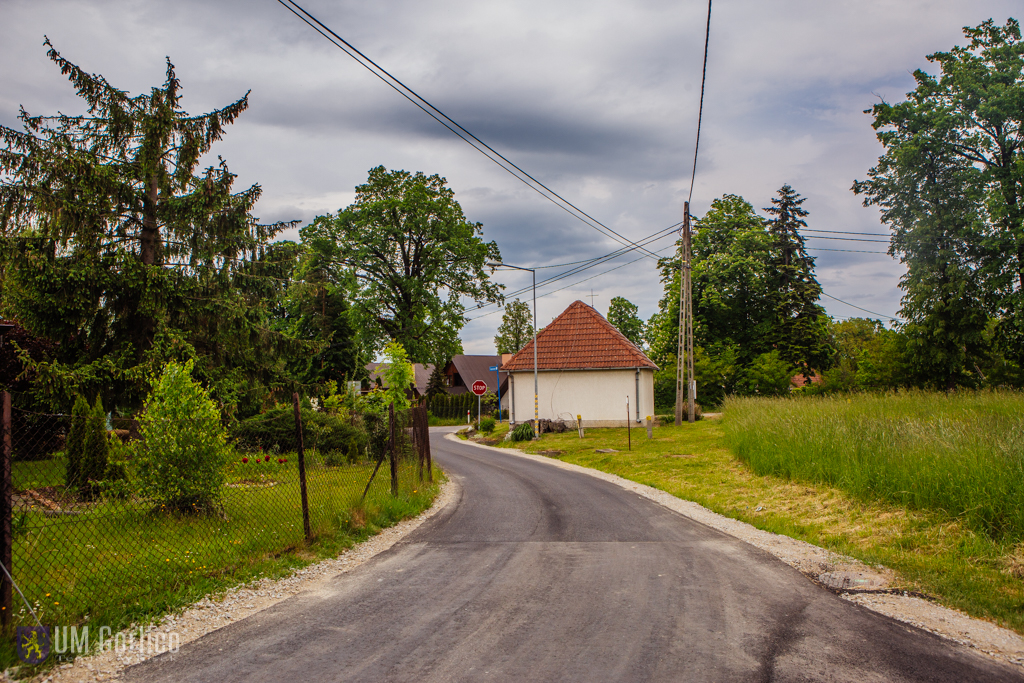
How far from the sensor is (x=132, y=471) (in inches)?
310

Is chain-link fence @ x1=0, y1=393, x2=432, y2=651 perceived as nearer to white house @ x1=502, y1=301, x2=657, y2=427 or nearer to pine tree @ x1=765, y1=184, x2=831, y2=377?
white house @ x1=502, y1=301, x2=657, y2=427

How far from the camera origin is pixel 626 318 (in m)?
77.7

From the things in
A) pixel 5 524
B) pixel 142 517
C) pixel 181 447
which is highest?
pixel 181 447

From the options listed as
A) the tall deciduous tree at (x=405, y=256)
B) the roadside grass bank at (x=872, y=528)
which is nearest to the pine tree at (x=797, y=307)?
the tall deciduous tree at (x=405, y=256)

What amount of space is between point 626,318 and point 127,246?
65.2 m

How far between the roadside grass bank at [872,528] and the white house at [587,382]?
12440 millimetres

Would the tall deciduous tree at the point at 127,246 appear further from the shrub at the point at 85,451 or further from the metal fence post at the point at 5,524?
the metal fence post at the point at 5,524

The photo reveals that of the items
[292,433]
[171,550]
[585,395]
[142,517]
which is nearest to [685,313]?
[585,395]

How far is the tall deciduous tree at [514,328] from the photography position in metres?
83.3

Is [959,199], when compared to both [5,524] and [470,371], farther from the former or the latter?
[470,371]

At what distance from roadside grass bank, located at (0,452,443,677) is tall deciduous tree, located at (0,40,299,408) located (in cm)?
851

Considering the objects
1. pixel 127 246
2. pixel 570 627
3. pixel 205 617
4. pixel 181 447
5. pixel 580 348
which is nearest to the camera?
pixel 570 627

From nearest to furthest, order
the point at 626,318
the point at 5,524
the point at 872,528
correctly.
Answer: the point at 5,524 < the point at 872,528 < the point at 626,318

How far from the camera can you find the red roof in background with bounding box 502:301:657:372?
31.5m
